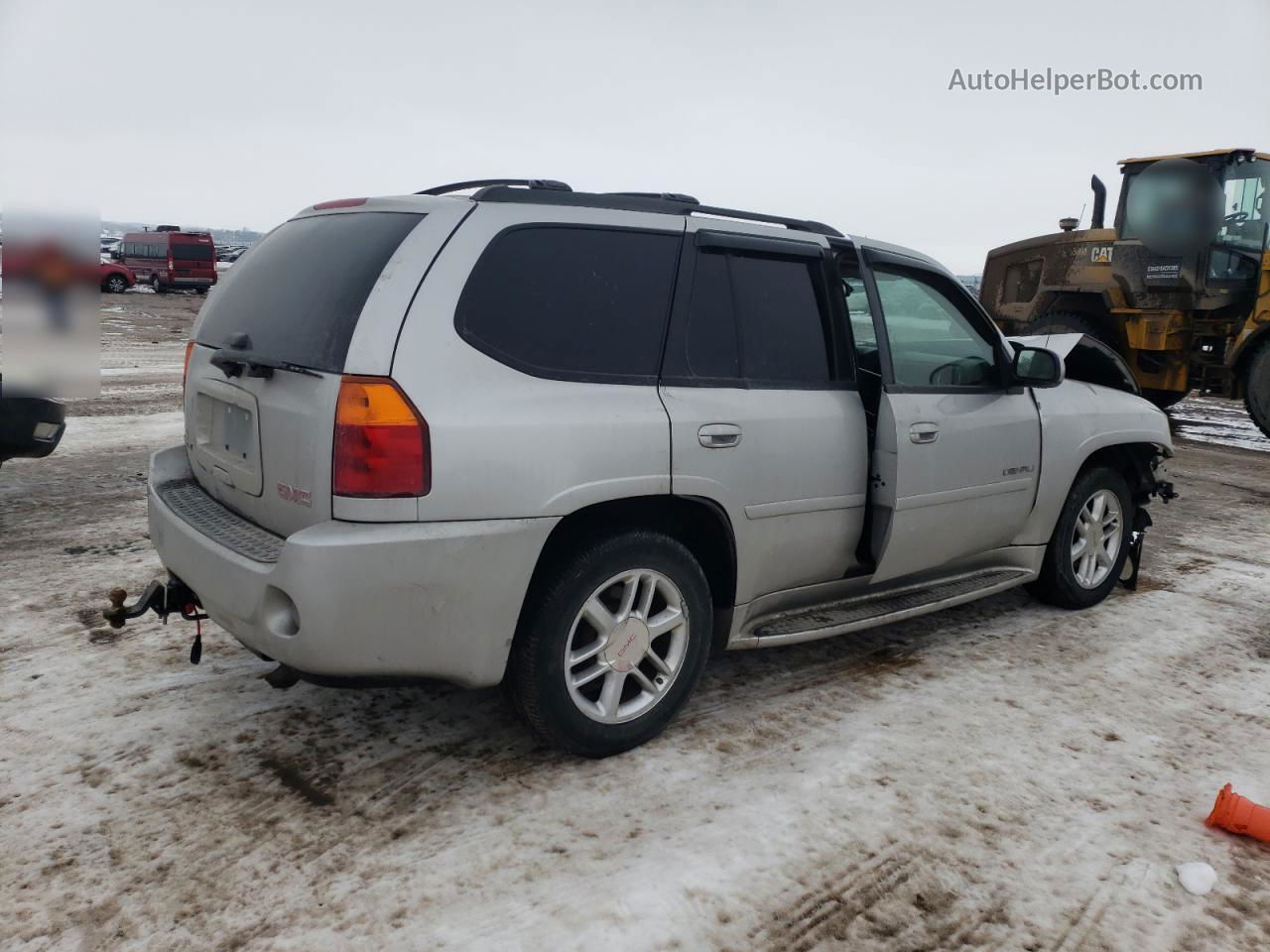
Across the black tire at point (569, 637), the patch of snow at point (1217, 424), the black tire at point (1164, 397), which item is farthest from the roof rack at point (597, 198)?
the black tire at point (1164, 397)

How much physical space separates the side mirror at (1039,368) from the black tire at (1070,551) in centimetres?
68

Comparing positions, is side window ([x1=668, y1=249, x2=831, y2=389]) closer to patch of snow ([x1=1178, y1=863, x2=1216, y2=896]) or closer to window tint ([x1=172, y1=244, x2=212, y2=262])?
patch of snow ([x1=1178, y1=863, x2=1216, y2=896])

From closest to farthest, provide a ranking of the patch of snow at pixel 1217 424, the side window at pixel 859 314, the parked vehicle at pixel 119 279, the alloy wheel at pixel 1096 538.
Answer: the side window at pixel 859 314
the alloy wheel at pixel 1096 538
the patch of snow at pixel 1217 424
the parked vehicle at pixel 119 279

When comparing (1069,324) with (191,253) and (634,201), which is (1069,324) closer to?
(634,201)

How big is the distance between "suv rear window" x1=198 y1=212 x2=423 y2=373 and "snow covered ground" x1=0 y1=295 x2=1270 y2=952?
112 cm

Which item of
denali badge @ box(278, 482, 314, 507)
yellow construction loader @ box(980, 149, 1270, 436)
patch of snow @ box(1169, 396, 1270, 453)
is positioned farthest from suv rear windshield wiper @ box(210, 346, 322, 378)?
patch of snow @ box(1169, 396, 1270, 453)

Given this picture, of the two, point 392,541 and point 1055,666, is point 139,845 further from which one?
point 1055,666

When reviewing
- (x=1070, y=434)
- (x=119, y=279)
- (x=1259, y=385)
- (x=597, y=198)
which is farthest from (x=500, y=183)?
(x=119, y=279)

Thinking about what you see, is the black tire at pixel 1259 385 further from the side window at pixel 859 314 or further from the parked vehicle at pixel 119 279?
the parked vehicle at pixel 119 279

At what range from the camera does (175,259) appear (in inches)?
1272

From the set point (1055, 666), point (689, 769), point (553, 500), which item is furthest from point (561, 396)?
point (1055, 666)

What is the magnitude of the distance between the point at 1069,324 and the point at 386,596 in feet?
39.5

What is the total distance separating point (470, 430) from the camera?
2705 millimetres

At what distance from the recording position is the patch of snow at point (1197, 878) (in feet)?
8.57
